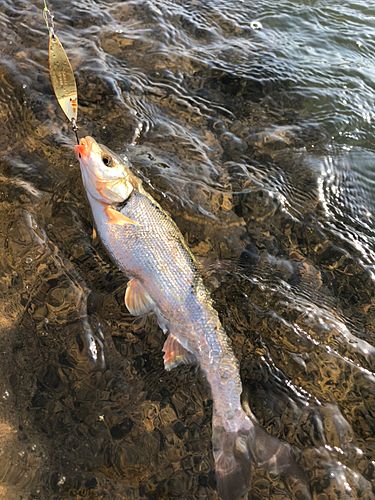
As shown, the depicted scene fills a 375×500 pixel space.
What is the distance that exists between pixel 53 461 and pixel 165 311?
144 centimetres

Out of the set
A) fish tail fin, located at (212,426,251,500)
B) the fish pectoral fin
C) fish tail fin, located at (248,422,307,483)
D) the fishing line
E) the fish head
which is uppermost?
the fishing line

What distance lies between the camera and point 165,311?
3.39 meters

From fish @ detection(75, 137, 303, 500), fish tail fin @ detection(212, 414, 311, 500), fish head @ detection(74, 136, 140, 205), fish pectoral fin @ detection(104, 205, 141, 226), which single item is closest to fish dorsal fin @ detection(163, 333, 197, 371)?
fish @ detection(75, 137, 303, 500)

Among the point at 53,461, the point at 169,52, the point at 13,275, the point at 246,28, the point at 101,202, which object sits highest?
the point at 246,28

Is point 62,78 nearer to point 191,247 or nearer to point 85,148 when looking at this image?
point 85,148

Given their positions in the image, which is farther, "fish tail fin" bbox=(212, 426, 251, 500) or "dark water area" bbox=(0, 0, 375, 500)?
"dark water area" bbox=(0, 0, 375, 500)

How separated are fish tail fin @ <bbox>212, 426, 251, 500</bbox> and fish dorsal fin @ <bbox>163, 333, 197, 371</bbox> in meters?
0.59

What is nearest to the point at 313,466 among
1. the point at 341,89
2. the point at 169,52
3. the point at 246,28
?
the point at 341,89

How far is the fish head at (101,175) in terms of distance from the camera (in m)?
3.63

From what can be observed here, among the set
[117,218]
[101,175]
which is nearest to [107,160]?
[101,175]

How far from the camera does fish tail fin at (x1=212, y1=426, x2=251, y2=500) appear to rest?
2.77 m

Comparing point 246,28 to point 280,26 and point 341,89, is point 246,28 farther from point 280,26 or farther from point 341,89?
point 341,89

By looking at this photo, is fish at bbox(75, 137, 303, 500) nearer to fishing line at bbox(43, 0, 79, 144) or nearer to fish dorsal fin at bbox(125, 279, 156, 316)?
fish dorsal fin at bbox(125, 279, 156, 316)

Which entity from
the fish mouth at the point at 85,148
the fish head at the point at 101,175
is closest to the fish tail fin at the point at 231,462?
the fish head at the point at 101,175
